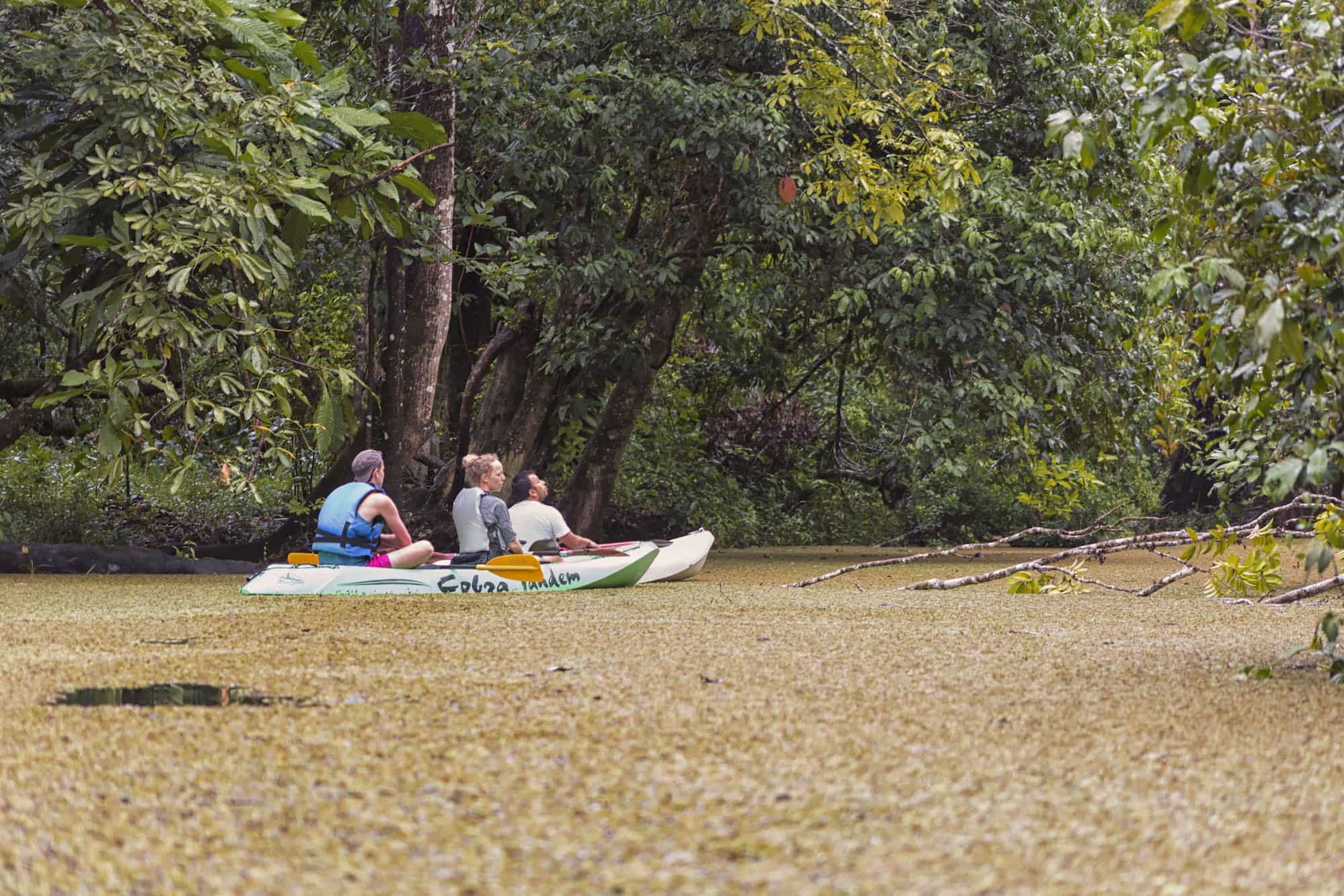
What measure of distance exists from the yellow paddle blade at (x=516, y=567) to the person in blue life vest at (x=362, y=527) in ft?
1.26

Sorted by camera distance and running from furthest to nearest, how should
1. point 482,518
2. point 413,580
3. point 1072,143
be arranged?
1. point 482,518
2. point 413,580
3. point 1072,143

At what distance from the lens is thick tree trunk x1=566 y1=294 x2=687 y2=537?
11.2m

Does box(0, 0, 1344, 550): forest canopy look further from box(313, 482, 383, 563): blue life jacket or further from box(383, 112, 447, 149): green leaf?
box(313, 482, 383, 563): blue life jacket

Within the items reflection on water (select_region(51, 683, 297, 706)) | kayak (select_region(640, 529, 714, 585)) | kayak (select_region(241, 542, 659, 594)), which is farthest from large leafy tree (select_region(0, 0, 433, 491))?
reflection on water (select_region(51, 683, 297, 706))

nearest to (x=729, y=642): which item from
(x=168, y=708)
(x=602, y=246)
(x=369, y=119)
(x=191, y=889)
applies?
(x=168, y=708)

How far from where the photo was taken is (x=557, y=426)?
12156 mm

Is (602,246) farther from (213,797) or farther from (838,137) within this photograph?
(213,797)

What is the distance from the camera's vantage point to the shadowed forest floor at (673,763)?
81.7 inches

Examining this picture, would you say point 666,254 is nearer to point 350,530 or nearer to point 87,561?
point 350,530

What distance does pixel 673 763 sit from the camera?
109 inches

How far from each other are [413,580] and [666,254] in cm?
392

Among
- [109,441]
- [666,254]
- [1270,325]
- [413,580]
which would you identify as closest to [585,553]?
[413,580]

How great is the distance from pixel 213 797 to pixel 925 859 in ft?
4.04

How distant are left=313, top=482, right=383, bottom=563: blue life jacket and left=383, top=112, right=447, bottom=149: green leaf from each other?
76.2 inches
